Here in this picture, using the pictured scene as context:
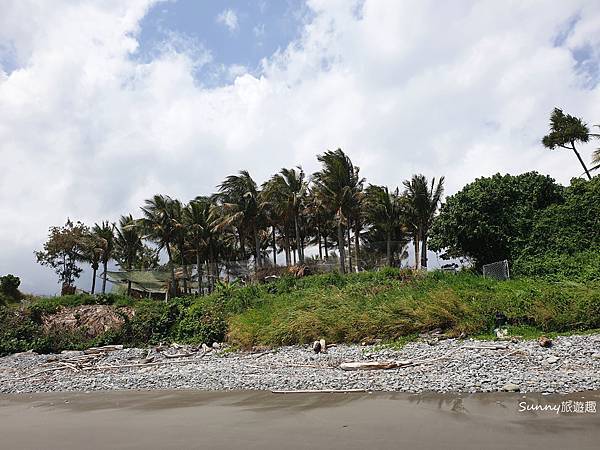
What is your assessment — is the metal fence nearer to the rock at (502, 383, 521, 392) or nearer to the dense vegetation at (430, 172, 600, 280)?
the dense vegetation at (430, 172, 600, 280)

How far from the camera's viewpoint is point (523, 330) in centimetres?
1228

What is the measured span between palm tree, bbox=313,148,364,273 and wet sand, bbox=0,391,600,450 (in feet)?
85.2

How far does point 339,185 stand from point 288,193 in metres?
5.04

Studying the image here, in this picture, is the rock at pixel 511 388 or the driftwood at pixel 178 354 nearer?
the rock at pixel 511 388

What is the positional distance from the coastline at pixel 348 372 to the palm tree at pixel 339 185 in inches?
790

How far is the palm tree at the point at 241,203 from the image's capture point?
38062 millimetres

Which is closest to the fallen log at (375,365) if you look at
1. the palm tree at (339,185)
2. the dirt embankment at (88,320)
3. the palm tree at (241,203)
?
the dirt embankment at (88,320)

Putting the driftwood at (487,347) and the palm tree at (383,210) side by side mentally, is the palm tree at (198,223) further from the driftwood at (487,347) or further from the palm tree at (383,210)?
the driftwood at (487,347)

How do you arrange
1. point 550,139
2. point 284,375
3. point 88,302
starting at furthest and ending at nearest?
point 550,139
point 88,302
point 284,375

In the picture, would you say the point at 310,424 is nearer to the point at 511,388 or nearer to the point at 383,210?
the point at 511,388

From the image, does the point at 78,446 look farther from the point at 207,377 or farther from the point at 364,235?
the point at 364,235

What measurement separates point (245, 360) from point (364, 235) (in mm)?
32600

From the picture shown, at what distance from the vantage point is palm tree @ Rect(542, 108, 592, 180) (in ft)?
106

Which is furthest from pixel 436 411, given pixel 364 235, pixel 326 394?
pixel 364 235
